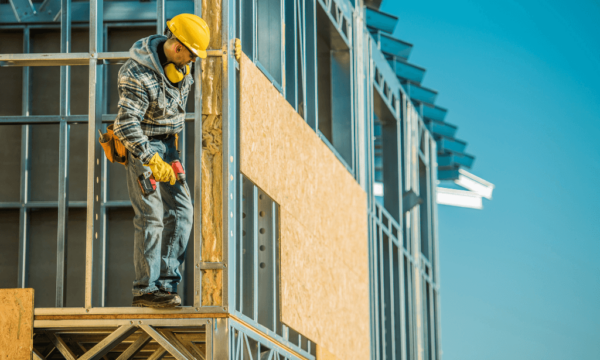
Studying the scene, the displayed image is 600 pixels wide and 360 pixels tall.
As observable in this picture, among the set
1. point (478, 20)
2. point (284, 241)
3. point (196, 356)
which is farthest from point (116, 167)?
point (478, 20)

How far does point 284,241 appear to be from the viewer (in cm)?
1043

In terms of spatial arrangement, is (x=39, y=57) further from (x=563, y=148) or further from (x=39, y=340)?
(x=563, y=148)

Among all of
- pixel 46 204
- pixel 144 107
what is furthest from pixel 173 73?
pixel 46 204

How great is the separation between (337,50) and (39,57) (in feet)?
26.7

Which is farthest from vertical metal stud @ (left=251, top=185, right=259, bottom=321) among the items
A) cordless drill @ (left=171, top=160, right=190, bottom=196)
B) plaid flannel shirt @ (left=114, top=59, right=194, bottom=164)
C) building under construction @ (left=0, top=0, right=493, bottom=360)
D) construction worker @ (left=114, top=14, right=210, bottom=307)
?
plaid flannel shirt @ (left=114, top=59, right=194, bottom=164)

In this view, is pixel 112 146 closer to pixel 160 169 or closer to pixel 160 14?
pixel 160 169

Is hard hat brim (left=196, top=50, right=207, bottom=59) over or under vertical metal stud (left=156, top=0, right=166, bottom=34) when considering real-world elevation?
under

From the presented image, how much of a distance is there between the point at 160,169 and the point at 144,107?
2.23 feet

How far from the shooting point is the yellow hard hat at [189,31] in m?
8.56

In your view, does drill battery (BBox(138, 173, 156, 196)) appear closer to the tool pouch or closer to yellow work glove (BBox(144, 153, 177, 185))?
yellow work glove (BBox(144, 153, 177, 185))

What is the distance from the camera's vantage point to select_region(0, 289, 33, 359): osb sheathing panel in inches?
339

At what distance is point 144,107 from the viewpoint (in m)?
8.62

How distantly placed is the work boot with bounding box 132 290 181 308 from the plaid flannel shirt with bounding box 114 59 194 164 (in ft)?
4.50

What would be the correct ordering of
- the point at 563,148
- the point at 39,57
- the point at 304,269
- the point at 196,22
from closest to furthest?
the point at 196,22 → the point at 39,57 → the point at 304,269 → the point at 563,148
